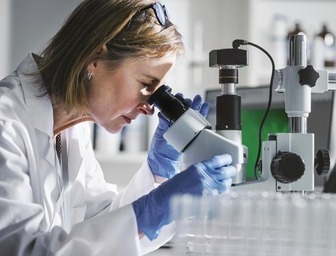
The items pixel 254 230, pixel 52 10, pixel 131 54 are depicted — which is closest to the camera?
pixel 254 230

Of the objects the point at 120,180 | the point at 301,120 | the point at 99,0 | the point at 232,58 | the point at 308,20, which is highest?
the point at 308,20

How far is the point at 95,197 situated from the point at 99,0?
65 cm

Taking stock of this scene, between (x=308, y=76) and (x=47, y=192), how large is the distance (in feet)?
2.37

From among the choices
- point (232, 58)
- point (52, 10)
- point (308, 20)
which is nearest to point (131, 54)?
point (232, 58)

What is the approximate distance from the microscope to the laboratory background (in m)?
2.18

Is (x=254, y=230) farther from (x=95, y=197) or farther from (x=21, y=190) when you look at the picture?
(x=95, y=197)

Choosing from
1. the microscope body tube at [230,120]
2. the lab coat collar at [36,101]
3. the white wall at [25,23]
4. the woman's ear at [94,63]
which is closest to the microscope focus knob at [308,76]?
the microscope body tube at [230,120]

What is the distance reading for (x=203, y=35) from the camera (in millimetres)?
3633

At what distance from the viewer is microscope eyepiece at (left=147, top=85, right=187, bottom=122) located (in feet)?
4.60

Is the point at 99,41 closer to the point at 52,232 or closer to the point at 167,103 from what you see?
the point at 167,103

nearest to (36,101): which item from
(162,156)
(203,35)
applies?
(162,156)

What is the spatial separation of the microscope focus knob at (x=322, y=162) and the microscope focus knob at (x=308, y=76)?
15cm

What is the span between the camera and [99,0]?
1.62 metres

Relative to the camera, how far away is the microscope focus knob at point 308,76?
1.23 metres
